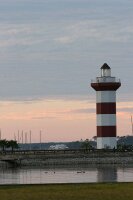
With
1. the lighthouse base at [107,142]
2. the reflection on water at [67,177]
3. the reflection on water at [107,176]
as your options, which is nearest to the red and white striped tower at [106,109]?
the lighthouse base at [107,142]

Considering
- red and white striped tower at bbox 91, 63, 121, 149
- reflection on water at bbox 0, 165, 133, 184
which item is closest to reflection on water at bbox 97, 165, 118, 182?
reflection on water at bbox 0, 165, 133, 184

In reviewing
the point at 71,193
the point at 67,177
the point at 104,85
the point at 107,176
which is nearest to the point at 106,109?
the point at 104,85

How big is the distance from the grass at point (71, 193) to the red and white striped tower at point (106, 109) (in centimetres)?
4119

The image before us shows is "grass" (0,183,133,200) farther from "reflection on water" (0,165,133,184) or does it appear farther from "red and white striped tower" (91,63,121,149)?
"red and white striped tower" (91,63,121,149)

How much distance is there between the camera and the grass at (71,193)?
31750mm

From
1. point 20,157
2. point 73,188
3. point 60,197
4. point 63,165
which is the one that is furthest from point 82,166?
point 60,197

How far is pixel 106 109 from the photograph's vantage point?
261 feet

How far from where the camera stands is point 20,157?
81875mm

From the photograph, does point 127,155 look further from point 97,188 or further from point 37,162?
point 97,188

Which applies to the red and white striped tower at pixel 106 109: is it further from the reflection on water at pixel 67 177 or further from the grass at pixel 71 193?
the grass at pixel 71 193

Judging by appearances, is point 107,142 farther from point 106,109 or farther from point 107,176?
point 107,176

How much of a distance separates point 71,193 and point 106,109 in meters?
46.2

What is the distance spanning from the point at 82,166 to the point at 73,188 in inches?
1683

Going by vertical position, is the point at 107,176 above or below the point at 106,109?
below
